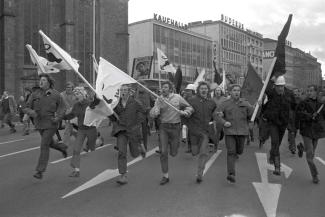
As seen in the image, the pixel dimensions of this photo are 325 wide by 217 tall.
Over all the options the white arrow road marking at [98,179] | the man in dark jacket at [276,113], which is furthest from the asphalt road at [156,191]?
the man in dark jacket at [276,113]

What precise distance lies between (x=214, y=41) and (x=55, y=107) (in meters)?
95.0

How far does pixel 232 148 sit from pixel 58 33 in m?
33.1

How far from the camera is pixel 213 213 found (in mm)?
5637

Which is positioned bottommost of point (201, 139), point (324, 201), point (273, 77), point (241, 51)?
point (324, 201)

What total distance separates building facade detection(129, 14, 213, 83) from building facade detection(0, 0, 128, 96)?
2586 cm

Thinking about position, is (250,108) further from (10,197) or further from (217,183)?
(10,197)

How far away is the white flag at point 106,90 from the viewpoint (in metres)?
7.66

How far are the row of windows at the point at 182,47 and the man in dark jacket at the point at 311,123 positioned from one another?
66.7m

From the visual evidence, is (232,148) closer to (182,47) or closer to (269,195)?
(269,195)

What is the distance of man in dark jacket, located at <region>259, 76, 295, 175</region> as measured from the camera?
8.27 m

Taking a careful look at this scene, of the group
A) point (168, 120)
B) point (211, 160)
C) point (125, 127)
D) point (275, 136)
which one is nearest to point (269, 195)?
point (275, 136)

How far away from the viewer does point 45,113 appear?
25.6ft

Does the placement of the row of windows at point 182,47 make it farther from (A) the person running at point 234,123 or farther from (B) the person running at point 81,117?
(A) the person running at point 234,123

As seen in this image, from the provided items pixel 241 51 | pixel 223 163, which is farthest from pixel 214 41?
pixel 223 163
